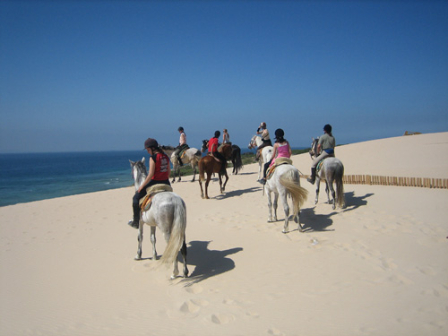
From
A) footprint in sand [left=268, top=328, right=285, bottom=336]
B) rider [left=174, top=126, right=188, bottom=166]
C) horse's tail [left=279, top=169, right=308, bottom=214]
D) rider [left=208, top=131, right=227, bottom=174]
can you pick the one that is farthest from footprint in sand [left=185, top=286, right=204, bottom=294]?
rider [left=174, top=126, right=188, bottom=166]

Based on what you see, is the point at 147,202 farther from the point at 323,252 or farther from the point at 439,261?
the point at 439,261

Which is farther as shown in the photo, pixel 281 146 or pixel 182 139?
pixel 182 139

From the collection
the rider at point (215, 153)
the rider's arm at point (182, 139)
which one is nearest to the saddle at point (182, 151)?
the rider's arm at point (182, 139)

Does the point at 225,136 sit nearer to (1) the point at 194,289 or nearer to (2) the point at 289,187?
(2) the point at 289,187

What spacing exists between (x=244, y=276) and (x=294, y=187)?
2742mm

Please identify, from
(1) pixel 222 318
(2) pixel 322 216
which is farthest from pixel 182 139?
(1) pixel 222 318

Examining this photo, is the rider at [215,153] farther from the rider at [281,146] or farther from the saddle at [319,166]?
the rider at [281,146]

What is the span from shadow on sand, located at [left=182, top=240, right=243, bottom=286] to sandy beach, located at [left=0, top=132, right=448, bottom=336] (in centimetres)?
3

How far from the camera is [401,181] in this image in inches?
506

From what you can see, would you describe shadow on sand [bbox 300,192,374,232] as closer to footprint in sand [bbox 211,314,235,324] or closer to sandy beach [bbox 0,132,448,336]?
sandy beach [bbox 0,132,448,336]

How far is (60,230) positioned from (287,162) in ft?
24.9

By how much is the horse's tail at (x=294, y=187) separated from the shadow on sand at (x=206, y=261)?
1.85m

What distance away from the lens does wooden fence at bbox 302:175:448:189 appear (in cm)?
1207

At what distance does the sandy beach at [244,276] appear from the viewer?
13.1ft
